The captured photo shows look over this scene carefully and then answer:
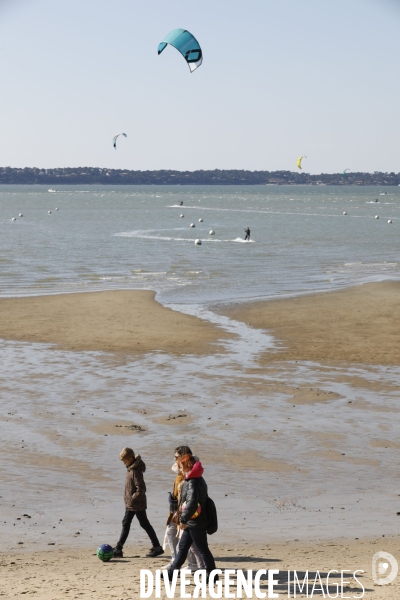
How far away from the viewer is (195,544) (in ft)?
28.2

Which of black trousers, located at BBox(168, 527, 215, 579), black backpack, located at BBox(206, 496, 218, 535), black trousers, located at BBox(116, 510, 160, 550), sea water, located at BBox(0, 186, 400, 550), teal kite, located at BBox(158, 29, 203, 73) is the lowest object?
sea water, located at BBox(0, 186, 400, 550)

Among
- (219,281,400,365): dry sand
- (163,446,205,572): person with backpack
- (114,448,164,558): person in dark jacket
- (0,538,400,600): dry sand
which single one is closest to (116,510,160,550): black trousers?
(114,448,164,558): person in dark jacket

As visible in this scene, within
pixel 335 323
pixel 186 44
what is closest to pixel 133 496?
pixel 335 323

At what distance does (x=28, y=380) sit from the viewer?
1902cm

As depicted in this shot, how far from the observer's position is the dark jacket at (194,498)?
27.5ft

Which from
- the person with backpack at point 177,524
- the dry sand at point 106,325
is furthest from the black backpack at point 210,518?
the dry sand at point 106,325

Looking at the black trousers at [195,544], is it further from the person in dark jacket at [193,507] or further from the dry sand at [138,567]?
the dry sand at [138,567]

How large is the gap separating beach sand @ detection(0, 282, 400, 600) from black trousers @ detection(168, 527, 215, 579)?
1.66ft

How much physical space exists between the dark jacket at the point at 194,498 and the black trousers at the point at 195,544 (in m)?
0.09

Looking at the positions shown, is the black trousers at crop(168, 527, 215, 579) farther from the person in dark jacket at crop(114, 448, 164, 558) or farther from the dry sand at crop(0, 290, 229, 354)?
the dry sand at crop(0, 290, 229, 354)

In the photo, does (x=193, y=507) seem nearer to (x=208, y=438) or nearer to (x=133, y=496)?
(x=133, y=496)

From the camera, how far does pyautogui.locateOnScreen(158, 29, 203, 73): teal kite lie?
3225cm

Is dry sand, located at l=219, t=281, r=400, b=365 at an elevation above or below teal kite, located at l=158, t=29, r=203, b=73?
below

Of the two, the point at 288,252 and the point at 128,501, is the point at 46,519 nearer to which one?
the point at 128,501
